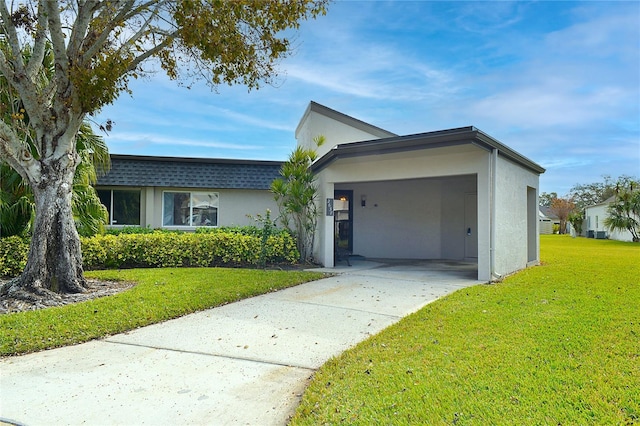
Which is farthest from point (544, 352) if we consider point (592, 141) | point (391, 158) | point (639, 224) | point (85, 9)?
point (592, 141)

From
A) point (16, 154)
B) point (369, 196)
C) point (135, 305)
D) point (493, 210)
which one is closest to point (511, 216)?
point (493, 210)

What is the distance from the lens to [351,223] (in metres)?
14.6

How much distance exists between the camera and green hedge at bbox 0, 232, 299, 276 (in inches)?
395

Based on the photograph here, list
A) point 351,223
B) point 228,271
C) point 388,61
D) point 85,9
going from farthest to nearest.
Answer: point 351,223 < point 388,61 < point 228,271 < point 85,9

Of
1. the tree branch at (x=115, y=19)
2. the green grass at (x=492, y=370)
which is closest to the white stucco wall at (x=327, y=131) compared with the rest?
the tree branch at (x=115, y=19)

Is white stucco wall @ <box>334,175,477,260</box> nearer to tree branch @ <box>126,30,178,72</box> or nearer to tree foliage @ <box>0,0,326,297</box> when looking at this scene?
tree foliage @ <box>0,0,326,297</box>

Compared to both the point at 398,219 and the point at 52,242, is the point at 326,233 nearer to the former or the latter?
the point at 398,219

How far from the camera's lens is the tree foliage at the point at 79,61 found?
6.68 m

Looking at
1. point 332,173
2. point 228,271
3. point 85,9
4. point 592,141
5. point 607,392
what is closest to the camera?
point 607,392

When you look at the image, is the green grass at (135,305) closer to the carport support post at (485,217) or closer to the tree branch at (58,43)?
the carport support post at (485,217)

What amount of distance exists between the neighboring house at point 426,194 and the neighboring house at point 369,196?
0.10 feet

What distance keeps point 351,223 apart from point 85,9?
10.1 meters

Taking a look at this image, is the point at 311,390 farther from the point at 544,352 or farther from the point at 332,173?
the point at 332,173

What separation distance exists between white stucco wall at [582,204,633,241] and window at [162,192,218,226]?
89.7 feet
